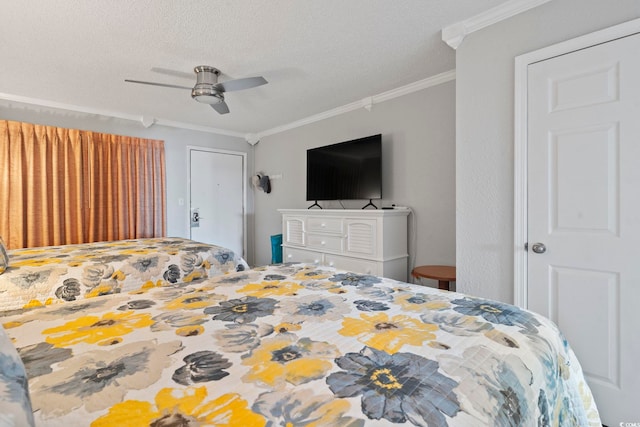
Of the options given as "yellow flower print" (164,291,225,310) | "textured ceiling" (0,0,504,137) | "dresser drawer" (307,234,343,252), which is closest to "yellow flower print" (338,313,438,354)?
"yellow flower print" (164,291,225,310)

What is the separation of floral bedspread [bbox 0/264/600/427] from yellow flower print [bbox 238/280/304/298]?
0.06m

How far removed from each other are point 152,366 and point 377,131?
10.4 ft

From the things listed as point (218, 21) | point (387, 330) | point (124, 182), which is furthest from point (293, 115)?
point (387, 330)

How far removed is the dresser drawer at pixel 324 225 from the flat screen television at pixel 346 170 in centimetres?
34

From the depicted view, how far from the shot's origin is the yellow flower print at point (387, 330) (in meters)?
0.87

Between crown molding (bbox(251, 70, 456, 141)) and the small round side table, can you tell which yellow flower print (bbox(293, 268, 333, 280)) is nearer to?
the small round side table

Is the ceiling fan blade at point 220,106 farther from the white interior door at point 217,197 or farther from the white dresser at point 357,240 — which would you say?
the white interior door at point 217,197

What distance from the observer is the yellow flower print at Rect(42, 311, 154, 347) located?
90cm

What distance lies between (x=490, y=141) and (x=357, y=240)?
1.55 meters

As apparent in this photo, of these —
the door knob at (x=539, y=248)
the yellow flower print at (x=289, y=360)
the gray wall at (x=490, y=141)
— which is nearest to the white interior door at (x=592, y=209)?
the door knob at (x=539, y=248)

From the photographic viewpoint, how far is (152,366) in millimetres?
742

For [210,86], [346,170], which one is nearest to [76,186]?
[210,86]

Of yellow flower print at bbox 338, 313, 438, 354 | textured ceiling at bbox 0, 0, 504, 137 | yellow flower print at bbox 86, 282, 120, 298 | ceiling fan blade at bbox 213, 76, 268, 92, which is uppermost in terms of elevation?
textured ceiling at bbox 0, 0, 504, 137

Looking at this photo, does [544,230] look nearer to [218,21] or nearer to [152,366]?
[152,366]
